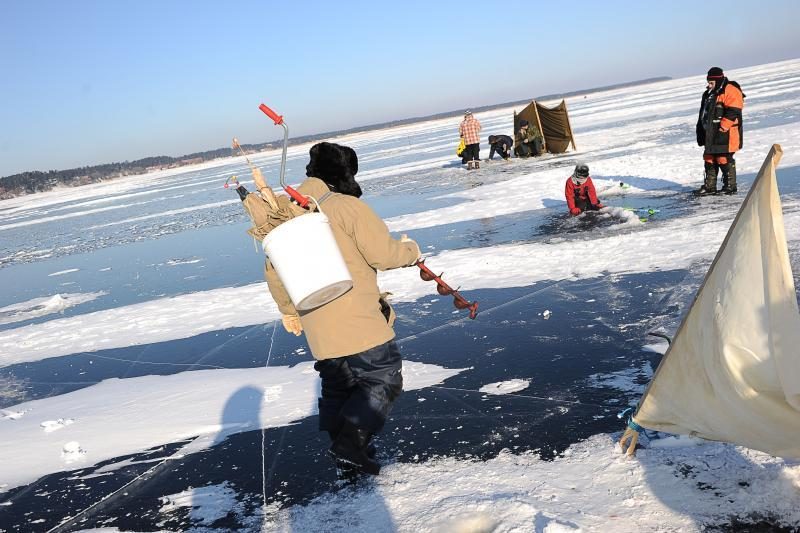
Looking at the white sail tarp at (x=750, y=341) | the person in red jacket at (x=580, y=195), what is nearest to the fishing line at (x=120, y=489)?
the white sail tarp at (x=750, y=341)

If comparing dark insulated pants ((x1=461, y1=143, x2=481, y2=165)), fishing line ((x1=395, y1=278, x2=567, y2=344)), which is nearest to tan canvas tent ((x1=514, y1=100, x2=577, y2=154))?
dark insulated pants ((x1=461, y1=143, x2=481, y2=165))

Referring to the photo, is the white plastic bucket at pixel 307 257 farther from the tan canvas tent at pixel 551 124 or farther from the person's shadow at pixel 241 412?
the tan canvas tent at pixel 551 124

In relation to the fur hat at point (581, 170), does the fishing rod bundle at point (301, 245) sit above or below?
above

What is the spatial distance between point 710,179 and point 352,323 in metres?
7.74

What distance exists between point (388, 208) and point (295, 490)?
1018 cm

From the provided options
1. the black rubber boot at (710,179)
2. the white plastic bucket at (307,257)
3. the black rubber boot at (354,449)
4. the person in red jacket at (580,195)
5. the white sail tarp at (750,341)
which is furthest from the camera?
the person in red jacket at (580,195)

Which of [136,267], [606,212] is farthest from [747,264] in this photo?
[136,267]

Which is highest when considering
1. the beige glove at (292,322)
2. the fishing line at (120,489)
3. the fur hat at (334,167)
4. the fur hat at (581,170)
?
the fur hat at (334,167)

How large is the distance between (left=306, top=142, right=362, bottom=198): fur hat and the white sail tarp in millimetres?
1588

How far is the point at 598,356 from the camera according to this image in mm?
4020

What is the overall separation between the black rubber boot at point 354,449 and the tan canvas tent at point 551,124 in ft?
53.2

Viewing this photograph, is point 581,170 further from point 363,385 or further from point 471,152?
point 471,152

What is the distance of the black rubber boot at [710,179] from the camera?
28.5ft

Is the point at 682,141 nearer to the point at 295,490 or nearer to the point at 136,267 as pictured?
the point at 136,267
